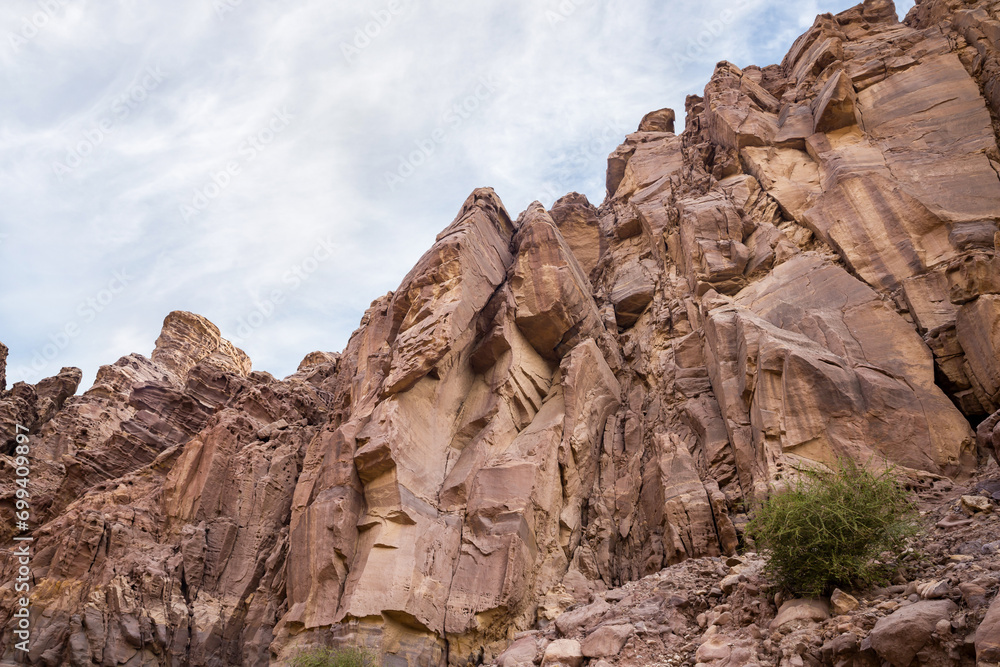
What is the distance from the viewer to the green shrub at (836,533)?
12.9 m

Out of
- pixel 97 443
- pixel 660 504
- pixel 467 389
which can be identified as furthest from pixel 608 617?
pixel 97 443

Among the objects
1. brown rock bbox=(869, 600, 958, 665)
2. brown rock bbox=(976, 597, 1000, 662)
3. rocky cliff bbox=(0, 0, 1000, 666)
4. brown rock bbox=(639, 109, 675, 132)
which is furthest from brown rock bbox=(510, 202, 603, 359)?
brown rock bbox=(639, 109, 675, 132)

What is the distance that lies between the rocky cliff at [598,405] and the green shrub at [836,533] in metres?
2.69

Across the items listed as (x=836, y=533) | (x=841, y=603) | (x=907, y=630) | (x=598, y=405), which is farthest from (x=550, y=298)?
(x=907, y=630)

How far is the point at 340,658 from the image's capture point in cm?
1811

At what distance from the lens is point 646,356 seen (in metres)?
28.7

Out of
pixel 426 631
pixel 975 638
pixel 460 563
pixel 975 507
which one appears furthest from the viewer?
pixel 460 563

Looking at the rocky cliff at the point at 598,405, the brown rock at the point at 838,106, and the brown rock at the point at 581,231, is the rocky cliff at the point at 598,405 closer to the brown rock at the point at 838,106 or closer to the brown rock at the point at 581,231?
the brown rock at the point at 838,106

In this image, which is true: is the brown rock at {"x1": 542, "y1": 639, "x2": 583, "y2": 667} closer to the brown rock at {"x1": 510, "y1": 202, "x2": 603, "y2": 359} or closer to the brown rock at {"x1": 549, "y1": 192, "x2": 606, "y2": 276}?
the brown rock at {"x1": 510, "y1": 202, "x2": 603, "y2": 359}

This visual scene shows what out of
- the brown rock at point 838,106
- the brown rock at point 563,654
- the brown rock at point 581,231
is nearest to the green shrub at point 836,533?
the brown rock at point 563,654

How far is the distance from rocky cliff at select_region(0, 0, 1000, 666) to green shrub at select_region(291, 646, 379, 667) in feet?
1.59

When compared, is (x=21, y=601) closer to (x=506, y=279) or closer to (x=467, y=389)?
(x=467, y=389)

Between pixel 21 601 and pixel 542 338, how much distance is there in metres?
23.8

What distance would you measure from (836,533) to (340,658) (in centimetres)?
1329
